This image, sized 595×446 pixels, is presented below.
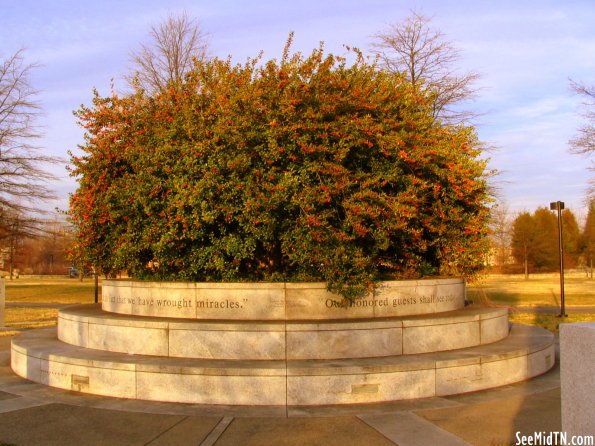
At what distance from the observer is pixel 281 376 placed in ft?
21.3

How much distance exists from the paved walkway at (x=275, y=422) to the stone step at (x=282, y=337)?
890mm

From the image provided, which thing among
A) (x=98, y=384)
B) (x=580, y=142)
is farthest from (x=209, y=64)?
(x=580, y=142)

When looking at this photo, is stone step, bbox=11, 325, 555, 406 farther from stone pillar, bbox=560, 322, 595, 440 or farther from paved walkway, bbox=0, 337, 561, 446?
stone pillar, bbox=560, 322, 595, 440

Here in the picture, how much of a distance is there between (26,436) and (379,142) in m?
5.82

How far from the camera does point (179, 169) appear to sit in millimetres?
8047

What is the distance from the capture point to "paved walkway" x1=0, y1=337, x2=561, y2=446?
5.30 meters

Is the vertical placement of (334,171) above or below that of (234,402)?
above

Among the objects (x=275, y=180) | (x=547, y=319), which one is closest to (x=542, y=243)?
(x=547, y=319)

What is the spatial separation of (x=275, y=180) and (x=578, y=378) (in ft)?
16.6

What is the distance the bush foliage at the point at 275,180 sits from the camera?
7.73 metres

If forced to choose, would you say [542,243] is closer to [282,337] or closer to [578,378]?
[282,337]

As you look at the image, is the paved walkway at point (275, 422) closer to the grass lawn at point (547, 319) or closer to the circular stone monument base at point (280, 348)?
the circular stone monument base at point (280, 348)

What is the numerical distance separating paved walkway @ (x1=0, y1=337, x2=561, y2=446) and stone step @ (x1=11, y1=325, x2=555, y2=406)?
16 centimetres

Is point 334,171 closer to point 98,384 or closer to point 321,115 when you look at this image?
point 321,115
